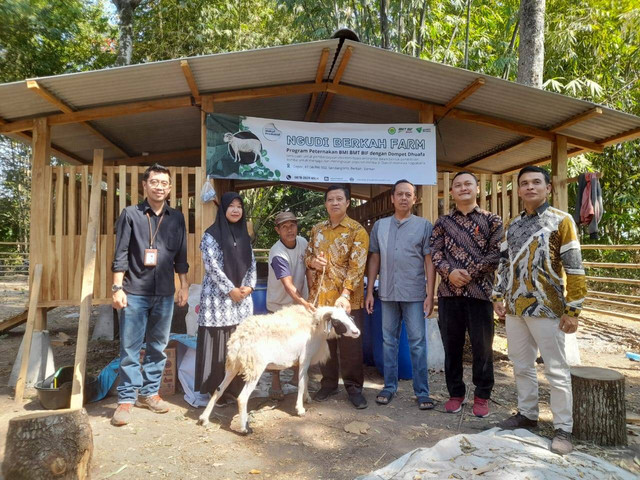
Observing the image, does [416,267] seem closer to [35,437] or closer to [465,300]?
[465,300]

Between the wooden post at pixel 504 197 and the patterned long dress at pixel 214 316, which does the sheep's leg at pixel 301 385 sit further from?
the wooden post at pixel 504 197

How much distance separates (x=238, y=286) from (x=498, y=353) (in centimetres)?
412

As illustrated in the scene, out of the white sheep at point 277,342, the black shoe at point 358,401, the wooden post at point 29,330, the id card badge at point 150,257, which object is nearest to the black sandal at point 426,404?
the black shoe at point 358,401

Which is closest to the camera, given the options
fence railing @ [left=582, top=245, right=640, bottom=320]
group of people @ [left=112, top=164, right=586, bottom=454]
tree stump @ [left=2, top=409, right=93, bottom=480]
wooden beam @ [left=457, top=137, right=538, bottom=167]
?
tree stump @ [left=2, top=409, right=93, bottom=480]

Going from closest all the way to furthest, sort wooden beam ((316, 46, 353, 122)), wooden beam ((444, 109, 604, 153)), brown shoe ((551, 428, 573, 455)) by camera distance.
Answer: brown shoe ((551, 428, 573, 455)), wooden beam ((316, 46, 353, 122)), wooden beam ((444, 109, 604, 153))

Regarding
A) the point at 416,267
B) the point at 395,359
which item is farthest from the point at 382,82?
the point at 395,359

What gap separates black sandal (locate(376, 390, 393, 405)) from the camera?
13.3 feet

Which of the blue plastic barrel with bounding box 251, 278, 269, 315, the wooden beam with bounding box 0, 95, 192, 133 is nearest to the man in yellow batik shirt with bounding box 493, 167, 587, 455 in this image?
the blue plastic barrel with bounding box 251, 278, 269, 315

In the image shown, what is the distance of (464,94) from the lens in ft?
16.8

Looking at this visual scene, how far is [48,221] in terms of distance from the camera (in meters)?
4.82

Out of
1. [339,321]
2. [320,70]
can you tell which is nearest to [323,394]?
[339,321]

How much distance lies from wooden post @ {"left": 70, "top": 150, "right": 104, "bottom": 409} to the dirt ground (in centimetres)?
29

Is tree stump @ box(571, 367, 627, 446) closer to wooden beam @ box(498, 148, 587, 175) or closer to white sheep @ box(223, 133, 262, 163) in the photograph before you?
white sheep @ box(223, 133, 262, 163)

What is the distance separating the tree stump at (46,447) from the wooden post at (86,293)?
159cm
